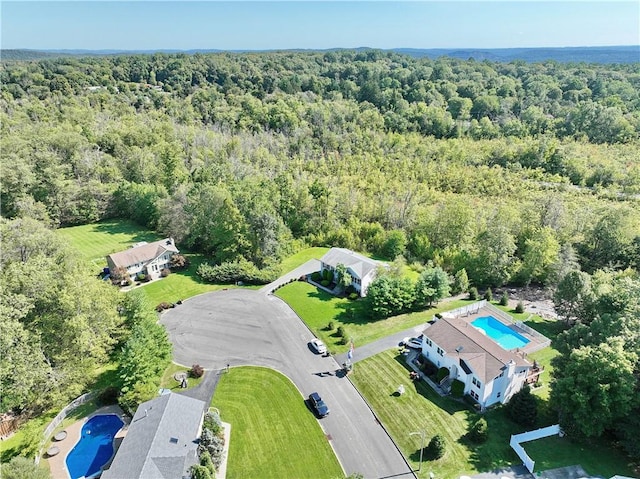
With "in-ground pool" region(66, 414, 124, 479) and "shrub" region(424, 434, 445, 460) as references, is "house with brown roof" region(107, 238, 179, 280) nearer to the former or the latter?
"in-ground pool" region(66, 414, 124, 479)

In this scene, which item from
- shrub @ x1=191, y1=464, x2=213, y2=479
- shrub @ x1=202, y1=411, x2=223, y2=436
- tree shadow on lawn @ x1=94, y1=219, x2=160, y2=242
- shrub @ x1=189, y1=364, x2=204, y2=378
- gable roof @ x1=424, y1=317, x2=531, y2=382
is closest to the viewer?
shrub @ x1=191, y1=464, x2=213, y2=479

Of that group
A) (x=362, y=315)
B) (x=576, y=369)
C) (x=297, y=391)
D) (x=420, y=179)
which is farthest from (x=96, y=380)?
(x=420, y=179)

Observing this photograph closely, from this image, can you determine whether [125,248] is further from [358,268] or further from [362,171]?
[362,171]

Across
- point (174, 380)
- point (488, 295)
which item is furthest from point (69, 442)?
point (488, 295)

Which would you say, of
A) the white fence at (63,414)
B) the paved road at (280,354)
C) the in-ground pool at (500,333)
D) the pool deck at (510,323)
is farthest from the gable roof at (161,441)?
the in-ground pool at (500,333)

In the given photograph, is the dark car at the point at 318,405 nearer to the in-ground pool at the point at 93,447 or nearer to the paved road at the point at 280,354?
the paved road at the point at 280,354

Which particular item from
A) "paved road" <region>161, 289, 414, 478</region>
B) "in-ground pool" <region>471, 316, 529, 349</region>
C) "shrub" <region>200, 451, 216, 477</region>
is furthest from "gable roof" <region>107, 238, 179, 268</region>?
"in-ground pool" <region>471, 316, 529, 349</region>
